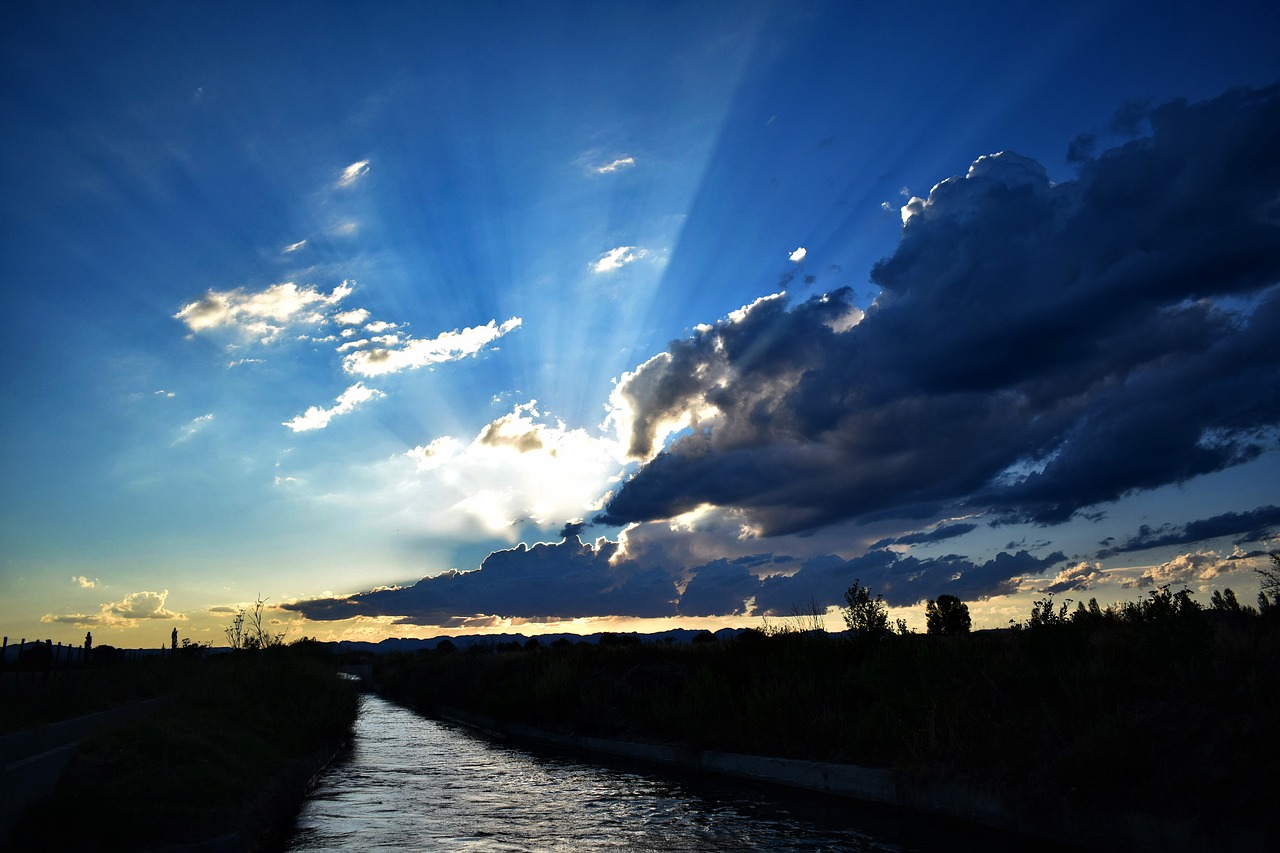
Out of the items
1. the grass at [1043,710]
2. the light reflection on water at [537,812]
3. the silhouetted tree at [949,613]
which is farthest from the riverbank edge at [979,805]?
the silhouetted tree at [949,613]

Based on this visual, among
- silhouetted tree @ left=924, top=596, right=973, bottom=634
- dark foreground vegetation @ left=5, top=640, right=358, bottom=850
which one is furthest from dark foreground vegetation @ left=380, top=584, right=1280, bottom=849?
silhouetted tree @ left=924, top=596, right=973, bottom=634

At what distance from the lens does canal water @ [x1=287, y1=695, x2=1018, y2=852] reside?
1155 centimetres

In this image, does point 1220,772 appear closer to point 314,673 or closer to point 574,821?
point 574,821

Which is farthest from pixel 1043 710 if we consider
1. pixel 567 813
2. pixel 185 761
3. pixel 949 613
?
pixel 949 613

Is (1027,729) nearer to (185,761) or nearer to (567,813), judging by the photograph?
(567,813)

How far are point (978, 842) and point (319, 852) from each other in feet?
29.8

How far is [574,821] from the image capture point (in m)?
13.5

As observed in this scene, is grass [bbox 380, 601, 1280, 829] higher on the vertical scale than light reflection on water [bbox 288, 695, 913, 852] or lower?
higher

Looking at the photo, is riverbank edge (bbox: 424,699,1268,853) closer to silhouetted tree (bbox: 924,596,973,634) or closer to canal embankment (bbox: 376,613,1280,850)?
canal embankment (bbox: 376,613,1280,850)

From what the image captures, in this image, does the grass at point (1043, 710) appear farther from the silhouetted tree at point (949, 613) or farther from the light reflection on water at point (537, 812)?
the silhouetted tree at point (949, 613)

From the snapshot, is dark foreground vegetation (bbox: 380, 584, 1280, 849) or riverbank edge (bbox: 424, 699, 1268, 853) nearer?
riverbank edge (bbox: 424, 699, 1268, 853)

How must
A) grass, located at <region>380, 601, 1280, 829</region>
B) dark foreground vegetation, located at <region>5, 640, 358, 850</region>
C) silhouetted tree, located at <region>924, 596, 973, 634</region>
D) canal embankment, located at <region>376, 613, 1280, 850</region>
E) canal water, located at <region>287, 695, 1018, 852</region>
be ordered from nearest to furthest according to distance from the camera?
dark foreground vegetation, located at <region>5, 640, 358, 850</region> < canal embankment, located at <region>376, 613, 1280, 850</region> < grass, located at <region>380, 601, 1280, 829</region> < canal water, located at <region>287, 695, 1018, 852</region> < silhouetted tree, located at <region>924, 596, 973, 634</region>

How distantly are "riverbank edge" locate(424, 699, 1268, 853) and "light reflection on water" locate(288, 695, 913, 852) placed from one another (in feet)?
4.15

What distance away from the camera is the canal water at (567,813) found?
1155 cm
